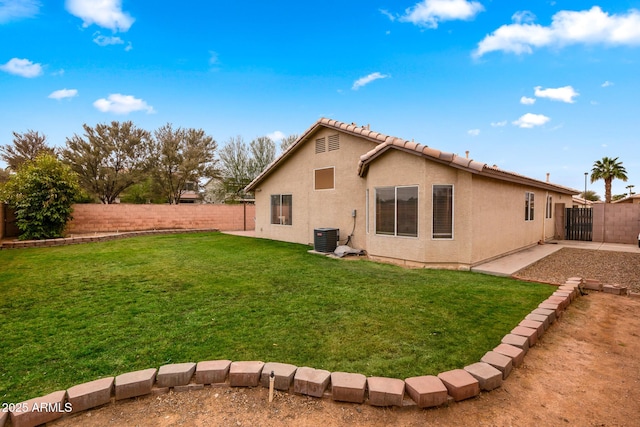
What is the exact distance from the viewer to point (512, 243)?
10.8 m

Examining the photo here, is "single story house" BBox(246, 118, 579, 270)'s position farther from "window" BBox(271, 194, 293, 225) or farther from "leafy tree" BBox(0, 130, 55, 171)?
"leafy tree" BBox(0, 130, 55, 171)

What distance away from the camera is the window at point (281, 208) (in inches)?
565

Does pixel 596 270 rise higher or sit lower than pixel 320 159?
lower

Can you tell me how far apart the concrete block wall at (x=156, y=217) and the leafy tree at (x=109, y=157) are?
12.9 m

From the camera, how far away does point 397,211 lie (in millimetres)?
8875

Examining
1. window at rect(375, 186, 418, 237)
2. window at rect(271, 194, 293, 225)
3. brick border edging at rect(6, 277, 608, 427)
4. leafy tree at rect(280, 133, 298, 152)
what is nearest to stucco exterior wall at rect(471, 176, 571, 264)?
window at rect(375, 186, 418, 237)

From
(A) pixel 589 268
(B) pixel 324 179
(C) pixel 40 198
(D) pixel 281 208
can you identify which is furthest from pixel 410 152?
(C) pixel 40 198

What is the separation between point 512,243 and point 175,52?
1864 cm

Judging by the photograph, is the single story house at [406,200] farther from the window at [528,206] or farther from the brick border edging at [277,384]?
the brick border edging at [277,384]

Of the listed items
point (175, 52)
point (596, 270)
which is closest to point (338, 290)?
point (596, 270)

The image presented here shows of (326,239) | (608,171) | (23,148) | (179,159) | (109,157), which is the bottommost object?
(326,239)

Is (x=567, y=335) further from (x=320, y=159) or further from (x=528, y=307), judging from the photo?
(x=320, y=159)

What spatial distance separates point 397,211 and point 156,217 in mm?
16690

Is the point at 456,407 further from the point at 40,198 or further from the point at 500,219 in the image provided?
the point at 40,198
